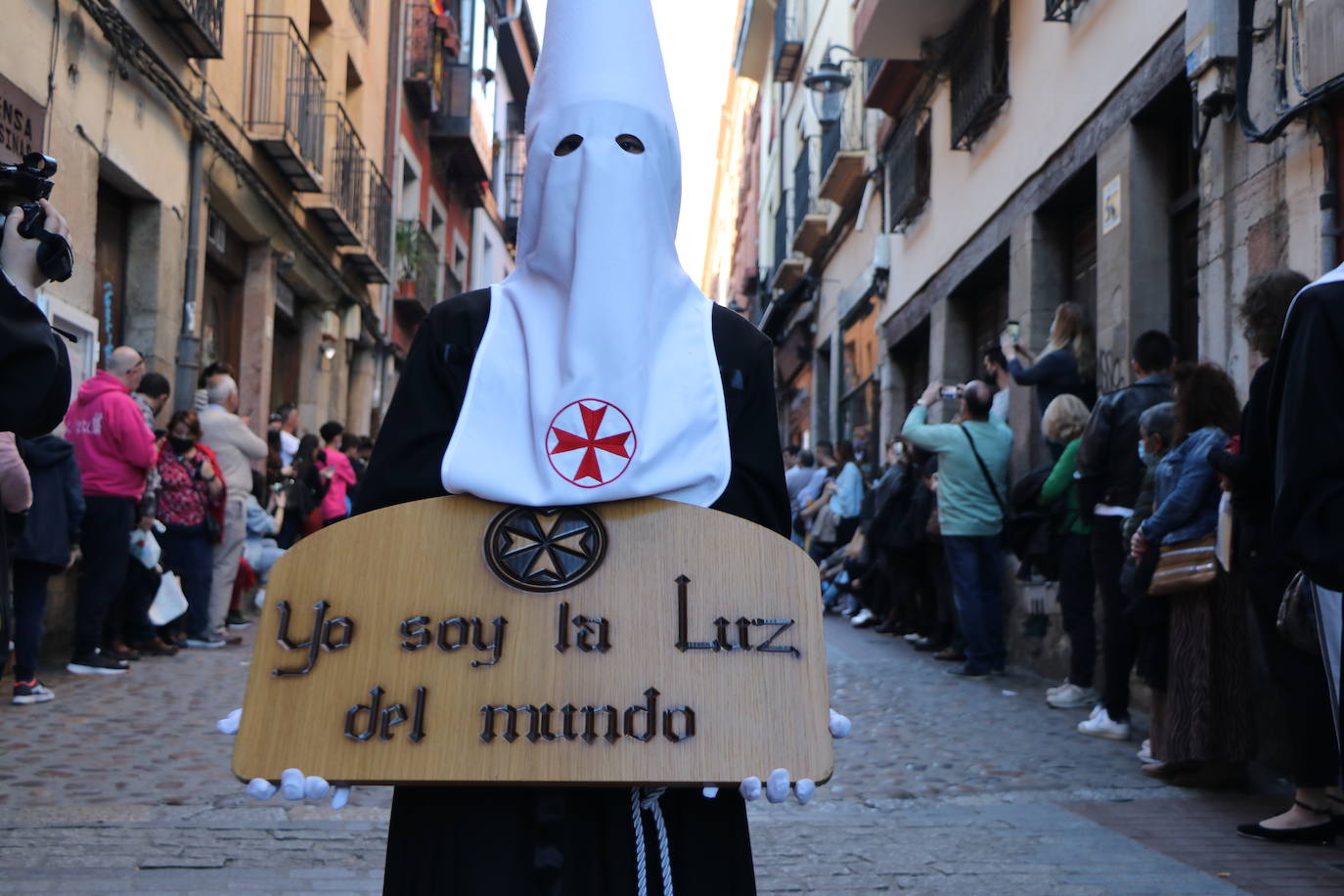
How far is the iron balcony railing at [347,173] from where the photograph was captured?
17.9 metres

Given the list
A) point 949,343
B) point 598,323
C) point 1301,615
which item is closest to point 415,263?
point 949,343

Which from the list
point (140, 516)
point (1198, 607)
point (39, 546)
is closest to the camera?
point (1198, 607)

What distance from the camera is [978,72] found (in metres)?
11.9

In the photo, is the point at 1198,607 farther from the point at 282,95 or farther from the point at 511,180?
the point at 511,180

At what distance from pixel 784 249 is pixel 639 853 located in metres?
23.4

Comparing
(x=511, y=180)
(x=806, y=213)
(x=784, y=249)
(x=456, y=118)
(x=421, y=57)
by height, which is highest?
(x=511, y=180)

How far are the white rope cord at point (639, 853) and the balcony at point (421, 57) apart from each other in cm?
2213

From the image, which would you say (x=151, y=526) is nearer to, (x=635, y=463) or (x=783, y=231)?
(x=635, y=463)

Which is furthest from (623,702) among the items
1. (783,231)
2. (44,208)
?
(783,231)

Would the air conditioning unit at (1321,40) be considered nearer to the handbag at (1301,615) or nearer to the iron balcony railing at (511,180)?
the handbag at (1301,615)

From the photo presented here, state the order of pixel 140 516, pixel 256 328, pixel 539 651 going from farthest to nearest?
1. pixel 256 328
2. pixel 140 516
3. pixel 539 651

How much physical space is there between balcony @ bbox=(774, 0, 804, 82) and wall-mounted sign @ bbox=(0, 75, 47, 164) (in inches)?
611

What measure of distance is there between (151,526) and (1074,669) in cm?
566

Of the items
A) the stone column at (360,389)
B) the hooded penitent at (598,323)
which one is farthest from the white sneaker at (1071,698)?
the stone column at (360,389)
